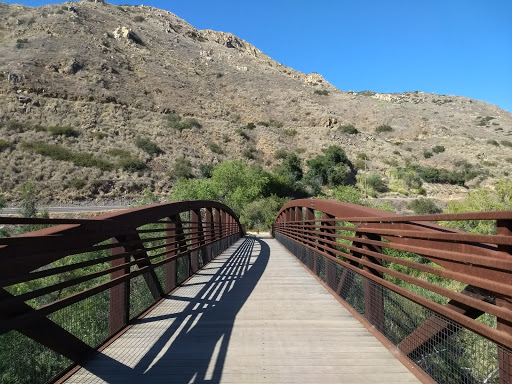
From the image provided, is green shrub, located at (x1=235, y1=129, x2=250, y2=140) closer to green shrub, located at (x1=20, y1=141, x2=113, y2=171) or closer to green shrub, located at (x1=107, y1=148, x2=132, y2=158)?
green shrub, located at (x1=107, y1=148, x2=132, y2=158)

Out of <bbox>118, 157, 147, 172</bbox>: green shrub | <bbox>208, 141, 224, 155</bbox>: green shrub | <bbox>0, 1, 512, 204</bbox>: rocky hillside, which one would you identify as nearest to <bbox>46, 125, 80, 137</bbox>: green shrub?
<bbox>0, 1, 512, 204</bbox>: rocky hillside

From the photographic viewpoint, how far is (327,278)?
22.0 ft

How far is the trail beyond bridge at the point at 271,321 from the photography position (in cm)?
256

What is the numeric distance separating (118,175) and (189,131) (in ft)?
54.9

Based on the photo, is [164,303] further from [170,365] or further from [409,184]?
[409,184]

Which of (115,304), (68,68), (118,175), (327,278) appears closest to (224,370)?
(115,304)

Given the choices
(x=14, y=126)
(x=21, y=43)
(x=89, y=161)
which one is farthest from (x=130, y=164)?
(x=21, y=43)

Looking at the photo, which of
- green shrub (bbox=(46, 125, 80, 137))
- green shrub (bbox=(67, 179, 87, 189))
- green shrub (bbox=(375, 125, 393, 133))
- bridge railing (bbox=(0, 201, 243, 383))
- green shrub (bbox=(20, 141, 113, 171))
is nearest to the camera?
bridge railing (bbox=(0, 201, 243, 383))

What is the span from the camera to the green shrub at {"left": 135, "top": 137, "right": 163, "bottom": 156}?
49.6m

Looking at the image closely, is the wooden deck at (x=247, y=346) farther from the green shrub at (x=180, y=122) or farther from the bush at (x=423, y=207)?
the green shrub at (x=180, y=122)

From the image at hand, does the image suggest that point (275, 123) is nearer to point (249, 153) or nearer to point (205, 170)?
point (249, 153)

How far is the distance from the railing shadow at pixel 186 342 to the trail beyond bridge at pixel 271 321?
2 cm

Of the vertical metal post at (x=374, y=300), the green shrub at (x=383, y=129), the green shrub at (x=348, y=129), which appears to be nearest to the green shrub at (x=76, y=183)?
the vertical metal post at (x=374, y=300)

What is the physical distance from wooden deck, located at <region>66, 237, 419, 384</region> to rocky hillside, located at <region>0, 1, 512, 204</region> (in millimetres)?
37843
